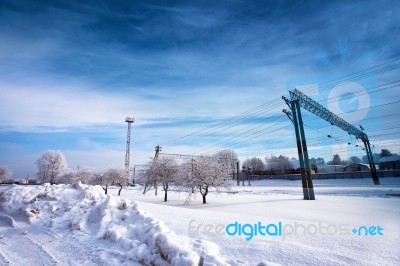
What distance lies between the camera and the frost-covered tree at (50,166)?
81312 millimetres

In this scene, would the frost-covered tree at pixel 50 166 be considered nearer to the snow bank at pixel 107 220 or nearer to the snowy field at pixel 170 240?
the snow bank at pixel 107 220

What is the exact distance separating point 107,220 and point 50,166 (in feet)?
286

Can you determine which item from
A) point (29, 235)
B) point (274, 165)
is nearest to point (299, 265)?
point (29, 235)

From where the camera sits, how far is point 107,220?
9289mm

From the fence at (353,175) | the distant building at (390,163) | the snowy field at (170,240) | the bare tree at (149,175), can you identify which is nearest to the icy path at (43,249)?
the snowy field at (170,240)

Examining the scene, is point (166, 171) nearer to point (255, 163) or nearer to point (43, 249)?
point (43, 249)

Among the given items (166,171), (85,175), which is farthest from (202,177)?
(85,175)

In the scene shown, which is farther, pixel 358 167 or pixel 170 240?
pixel 358 167

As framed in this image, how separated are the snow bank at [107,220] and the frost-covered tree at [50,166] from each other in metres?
77.9

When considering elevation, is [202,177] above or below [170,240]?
above

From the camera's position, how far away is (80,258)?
6.39 metres

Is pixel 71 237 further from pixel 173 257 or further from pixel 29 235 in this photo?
pixel 173 257

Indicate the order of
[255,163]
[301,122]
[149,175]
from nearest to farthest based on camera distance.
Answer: [301,122] → [149,175] → [255,163]

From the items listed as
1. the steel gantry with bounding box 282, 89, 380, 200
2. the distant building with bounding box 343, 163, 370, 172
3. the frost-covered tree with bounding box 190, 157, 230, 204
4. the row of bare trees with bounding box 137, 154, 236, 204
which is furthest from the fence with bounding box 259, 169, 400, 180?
the frost-covered tree with bounding box 190, 157, 230, 204
